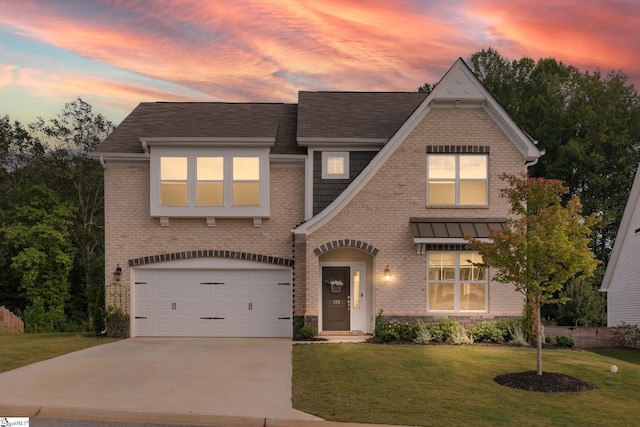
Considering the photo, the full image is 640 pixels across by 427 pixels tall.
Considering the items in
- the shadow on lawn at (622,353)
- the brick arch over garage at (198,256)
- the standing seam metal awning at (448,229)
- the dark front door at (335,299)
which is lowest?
the shadow on lawn at (622,353)

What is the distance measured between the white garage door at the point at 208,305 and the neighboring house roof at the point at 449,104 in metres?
3.43

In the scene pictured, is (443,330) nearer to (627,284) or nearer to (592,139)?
(627,284)

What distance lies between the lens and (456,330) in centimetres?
2002

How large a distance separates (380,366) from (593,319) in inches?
929

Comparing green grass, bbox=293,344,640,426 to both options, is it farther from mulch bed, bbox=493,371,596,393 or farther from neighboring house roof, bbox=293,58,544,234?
neighboring house roof, bbox=293,58,544,234

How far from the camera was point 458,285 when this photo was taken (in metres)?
21.2

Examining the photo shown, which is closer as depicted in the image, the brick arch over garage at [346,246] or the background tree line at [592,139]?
the brick arch over garage at [346,246]

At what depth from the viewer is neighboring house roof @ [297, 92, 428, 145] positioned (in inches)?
890

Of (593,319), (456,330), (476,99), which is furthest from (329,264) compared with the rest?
(593,319)

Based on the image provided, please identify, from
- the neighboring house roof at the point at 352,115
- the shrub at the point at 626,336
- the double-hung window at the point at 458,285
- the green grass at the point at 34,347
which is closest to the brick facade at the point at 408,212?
the double-hung window at the point at 458,285

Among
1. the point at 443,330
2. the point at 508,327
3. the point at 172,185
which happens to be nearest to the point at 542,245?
the point at 443,330

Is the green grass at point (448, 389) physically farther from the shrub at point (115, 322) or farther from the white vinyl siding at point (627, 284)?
the white vinyl siding at point (627, 284)

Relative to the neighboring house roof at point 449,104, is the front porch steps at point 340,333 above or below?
below

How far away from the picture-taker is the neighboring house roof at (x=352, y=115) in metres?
22.6
